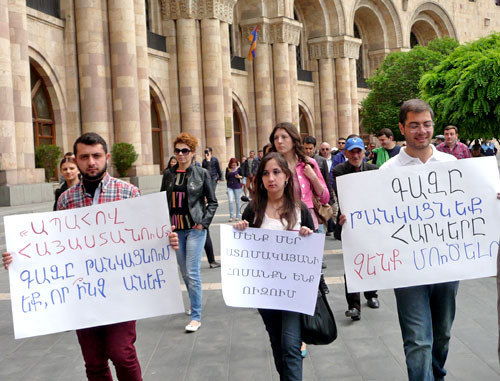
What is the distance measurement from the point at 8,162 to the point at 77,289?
13.0m

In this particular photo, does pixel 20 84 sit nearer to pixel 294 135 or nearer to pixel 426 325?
pixel 294 135

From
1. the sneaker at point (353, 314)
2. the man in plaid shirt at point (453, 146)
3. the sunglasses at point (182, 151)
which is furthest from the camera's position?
the man in plaid shirt at point (453, 146)

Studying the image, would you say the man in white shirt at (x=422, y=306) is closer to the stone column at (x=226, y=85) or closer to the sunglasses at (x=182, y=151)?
the sunglasses at (x=182, y=151)

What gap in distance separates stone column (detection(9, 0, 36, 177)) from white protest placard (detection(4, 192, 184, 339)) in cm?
1318

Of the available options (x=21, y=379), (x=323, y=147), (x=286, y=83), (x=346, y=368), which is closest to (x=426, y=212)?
(x=346, y=368)

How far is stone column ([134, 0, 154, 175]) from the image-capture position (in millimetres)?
21797

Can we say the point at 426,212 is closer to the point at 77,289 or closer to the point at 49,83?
the point at 77,289

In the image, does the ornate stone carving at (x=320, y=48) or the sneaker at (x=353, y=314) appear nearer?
the sneaker at (x=353, y=314)

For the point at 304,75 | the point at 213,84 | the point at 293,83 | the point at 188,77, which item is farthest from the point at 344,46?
the point at 188,77

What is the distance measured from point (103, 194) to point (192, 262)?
7.91 feet

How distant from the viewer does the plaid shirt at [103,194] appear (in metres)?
3.67

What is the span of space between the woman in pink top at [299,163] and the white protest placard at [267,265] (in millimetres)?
1016

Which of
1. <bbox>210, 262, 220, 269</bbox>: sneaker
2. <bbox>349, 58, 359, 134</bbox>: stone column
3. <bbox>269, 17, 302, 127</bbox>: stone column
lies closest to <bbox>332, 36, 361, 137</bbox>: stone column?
<bbox>349, 58, 359, 134</bbox>: stone column

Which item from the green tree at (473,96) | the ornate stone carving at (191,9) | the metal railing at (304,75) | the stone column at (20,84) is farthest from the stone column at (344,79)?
the stone column at (20,84)
